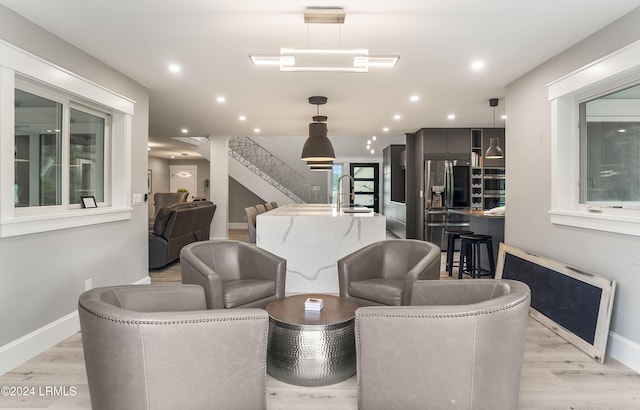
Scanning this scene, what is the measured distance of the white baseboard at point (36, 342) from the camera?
2525mm

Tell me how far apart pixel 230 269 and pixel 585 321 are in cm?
309

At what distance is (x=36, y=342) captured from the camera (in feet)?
9.14

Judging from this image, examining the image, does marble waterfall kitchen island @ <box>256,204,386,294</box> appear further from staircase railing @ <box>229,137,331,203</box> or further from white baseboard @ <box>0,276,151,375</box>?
staircase railing @ <box>229,137,331,203</box>

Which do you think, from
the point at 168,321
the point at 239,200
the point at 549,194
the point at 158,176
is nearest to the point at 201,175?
the point at 158,176

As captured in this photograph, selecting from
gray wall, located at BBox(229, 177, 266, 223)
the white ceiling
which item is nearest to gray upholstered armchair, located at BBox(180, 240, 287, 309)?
the white ceiling

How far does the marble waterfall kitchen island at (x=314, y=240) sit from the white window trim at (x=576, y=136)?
190cm

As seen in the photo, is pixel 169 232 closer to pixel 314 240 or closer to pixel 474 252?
pixel 314 240

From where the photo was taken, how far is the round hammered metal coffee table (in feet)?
7.53

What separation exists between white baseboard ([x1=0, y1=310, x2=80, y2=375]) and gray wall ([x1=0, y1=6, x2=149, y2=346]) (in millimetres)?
49

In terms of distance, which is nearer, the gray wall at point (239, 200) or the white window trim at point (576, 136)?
the white window trim at point (576, 136)

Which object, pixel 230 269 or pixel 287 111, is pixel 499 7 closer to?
pixel 230 269

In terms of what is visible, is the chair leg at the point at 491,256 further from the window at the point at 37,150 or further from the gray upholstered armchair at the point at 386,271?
the window at the point at 37,150

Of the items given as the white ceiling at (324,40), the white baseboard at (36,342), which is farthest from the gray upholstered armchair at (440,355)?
the white baseboard at (36,342)

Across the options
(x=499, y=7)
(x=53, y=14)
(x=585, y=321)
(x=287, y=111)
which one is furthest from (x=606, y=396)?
(x=287, y=111)
